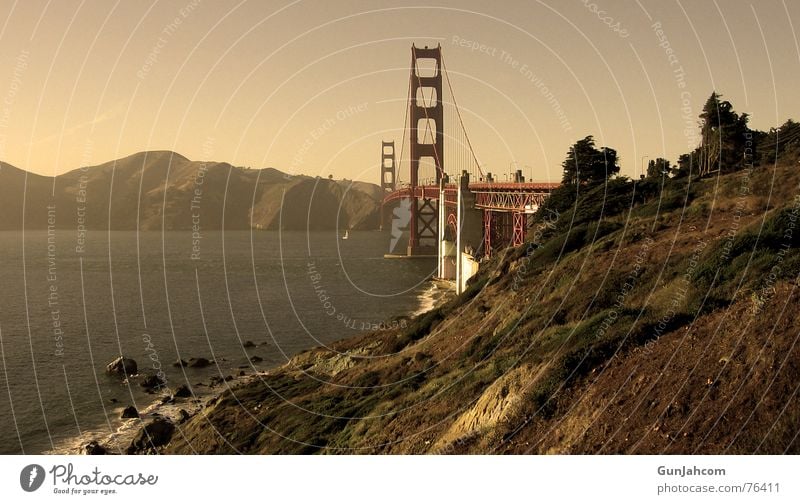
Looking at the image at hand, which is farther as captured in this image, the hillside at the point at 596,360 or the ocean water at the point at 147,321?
the ocean water at the point at 147,321

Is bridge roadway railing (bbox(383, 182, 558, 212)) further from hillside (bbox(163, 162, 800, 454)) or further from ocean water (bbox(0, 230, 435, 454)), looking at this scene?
hillside (bbox(163, 162, 800, 454))

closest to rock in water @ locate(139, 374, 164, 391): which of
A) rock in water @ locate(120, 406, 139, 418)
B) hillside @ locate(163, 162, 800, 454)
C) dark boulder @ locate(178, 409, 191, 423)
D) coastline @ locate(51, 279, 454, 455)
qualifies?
coastline @ locate(51, 279, 454, 455)

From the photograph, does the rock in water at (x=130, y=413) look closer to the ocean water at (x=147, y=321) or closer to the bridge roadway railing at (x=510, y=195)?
the ocean water at (x=147, y=321)

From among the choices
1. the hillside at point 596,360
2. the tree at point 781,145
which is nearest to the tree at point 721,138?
the tree at point 781,145

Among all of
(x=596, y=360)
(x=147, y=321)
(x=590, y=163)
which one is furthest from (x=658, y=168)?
(x=147, y=321)

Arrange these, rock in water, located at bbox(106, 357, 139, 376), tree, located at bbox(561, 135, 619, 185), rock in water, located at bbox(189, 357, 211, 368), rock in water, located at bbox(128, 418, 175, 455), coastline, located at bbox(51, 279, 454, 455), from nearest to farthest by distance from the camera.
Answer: rock in water, located at bbox(128, 418, 175, 455), coastline, located at bbox(51, 279, 454, 455), rock in water, located at bbox(106, 357, 139, 376), rock in water, located at bbox(189, 357, 211, 368), tree, located at bbox(561, 135, 619, 185)

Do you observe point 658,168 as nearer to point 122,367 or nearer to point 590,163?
point 590,163
